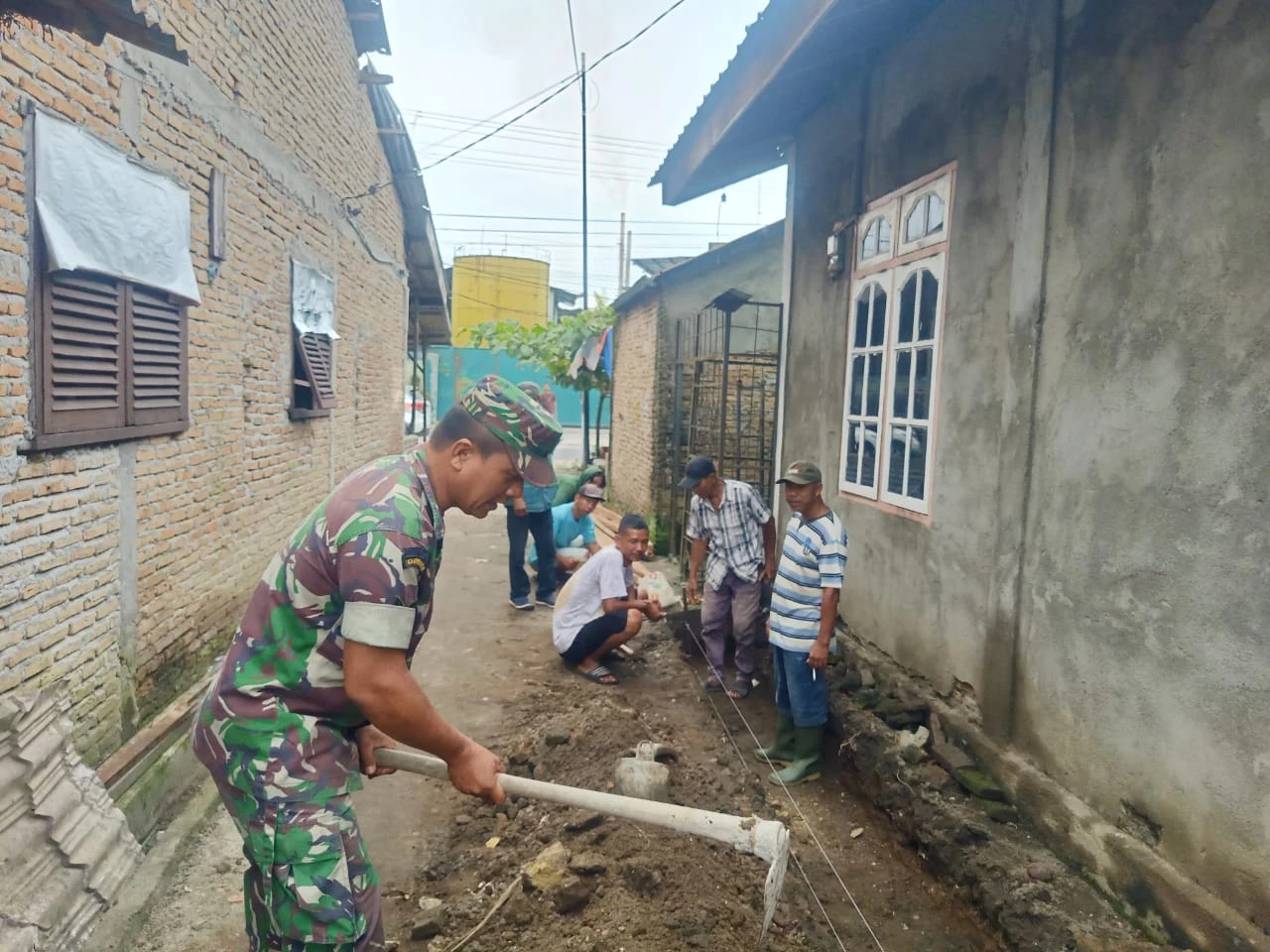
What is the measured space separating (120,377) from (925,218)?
442cm

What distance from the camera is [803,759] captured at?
4.67 metres

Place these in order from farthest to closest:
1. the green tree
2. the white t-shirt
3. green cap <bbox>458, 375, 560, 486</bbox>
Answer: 1. the green tree
2. the white t-shirt
3. green cap <bbox>458, 375, 560, 486</bbox>

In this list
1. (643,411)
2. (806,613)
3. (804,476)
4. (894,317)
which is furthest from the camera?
(643,411)

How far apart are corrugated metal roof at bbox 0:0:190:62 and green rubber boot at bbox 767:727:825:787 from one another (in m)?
4.21

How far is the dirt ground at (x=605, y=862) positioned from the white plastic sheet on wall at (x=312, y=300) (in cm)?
378

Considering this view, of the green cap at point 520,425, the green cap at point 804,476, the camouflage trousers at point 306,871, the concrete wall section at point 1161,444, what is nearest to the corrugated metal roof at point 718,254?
the green cap at point 804,476

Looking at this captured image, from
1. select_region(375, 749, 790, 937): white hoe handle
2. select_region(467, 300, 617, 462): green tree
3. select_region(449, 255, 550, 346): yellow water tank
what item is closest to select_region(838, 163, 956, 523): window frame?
select_region(375, 749, 790, 937): white hoe handle

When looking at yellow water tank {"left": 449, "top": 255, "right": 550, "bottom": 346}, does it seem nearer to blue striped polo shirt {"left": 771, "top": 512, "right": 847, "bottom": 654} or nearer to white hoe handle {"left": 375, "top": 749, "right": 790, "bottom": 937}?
blue striped polo shirt {"left": 771, "top": 512, "right": 847, "bottom": 654}

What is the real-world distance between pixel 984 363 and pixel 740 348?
228 inches

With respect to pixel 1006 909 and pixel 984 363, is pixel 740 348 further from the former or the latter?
pixel 1006 909

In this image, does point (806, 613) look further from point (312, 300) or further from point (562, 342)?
point (562, 342)

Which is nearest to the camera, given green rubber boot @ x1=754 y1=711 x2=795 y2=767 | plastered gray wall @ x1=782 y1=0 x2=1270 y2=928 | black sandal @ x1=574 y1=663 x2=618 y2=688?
plastered gray wall @ x1=782 y1=0 x2=1270 y2=928

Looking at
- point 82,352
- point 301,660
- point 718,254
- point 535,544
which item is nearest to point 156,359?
point 82,352

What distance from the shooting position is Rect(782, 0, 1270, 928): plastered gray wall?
8.50 feet
